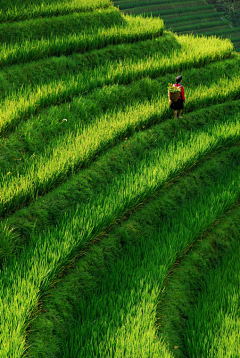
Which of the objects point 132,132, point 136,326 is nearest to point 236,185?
point 132,132

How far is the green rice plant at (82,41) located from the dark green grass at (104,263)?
10.2 feet

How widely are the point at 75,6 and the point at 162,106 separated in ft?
10.6

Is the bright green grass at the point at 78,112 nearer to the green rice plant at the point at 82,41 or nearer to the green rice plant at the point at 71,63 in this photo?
the green rice plant at the point at 71,63

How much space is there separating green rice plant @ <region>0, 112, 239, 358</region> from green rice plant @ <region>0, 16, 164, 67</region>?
262 centimetres

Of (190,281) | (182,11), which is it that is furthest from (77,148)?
(182,11)

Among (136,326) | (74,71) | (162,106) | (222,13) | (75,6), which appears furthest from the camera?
(222,13)

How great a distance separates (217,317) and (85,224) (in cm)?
139

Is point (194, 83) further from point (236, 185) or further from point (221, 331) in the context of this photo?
point (221, 331)

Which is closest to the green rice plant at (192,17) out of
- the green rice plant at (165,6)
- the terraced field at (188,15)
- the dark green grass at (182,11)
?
the terraced field at (188,15)

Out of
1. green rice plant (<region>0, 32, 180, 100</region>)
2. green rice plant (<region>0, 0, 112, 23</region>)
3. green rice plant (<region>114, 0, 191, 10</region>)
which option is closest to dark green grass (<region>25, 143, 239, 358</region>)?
green rice plant (<region>0, 32, 180, 100</region>)

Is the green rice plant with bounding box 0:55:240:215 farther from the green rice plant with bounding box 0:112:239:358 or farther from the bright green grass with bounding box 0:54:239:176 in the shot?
the green rice plant with bounding box 0:112:239:358

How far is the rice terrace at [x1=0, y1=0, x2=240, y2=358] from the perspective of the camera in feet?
9.25

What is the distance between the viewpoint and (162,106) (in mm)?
5457

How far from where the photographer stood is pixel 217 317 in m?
3.01
